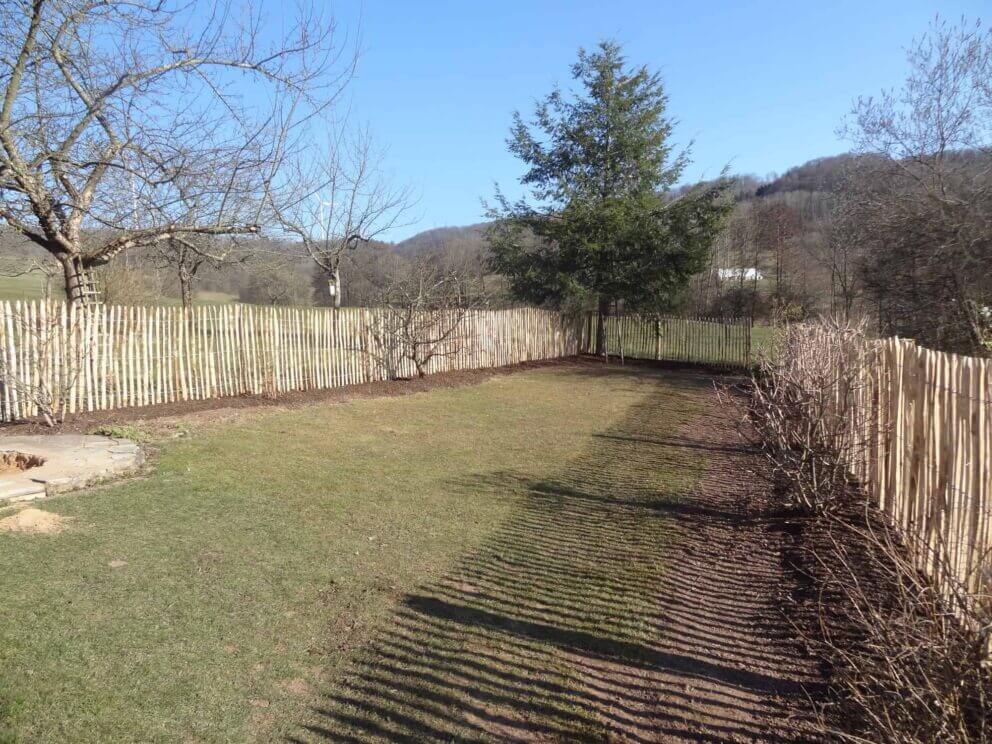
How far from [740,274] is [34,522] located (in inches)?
1306

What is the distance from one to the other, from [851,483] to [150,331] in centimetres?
954

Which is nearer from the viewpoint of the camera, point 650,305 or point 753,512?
point 753,512

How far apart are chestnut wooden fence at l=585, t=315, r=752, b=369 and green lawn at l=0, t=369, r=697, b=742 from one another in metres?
12.1

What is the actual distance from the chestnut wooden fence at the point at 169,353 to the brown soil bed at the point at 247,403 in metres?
0.23

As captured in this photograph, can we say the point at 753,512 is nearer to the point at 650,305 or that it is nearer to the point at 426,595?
the point at 426,595

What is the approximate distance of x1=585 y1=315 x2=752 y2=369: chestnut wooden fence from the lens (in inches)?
755

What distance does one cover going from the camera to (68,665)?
10.1 feet

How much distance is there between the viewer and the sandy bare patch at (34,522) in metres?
4.72

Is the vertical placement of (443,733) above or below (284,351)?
below

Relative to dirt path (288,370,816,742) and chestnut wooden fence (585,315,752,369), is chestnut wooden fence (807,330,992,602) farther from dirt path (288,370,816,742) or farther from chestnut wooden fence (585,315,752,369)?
chestnut wooden fence (585,315,752,369)

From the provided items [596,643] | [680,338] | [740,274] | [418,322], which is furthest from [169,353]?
[740,274]

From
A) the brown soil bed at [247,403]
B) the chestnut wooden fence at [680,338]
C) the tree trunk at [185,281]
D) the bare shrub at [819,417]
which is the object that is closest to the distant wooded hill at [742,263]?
the tree trunk at [185,281]

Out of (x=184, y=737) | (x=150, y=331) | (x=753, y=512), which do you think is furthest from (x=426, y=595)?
(x=150, y=331)

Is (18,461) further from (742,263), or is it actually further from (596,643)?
(742,263)
